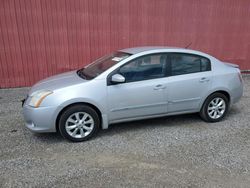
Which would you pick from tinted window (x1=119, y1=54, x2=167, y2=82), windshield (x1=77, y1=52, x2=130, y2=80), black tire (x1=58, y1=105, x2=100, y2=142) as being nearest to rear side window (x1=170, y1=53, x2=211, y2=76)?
tinted window (x1=119, y1=54, x2=167, y2=82)

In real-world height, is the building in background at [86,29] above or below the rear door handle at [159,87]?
above

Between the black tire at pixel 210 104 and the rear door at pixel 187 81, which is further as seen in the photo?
the black tire at pixel 210 104

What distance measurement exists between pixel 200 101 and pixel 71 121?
2396 mm

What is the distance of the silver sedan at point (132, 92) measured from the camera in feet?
10.8

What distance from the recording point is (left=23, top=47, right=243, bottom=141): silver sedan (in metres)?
3.31

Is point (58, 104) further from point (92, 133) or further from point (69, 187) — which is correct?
point (69, 187)

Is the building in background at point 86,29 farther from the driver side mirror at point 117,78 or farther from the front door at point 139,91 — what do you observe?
the driver side mirror at point 117,78

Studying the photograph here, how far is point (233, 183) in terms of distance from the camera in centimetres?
253

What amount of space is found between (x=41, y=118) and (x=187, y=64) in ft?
8.87

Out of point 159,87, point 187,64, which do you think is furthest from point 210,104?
point 159,87

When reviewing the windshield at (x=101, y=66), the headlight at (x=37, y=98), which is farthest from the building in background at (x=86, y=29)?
the headlight at (x=37, y=98)

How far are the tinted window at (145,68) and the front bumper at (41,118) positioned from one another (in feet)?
4.27

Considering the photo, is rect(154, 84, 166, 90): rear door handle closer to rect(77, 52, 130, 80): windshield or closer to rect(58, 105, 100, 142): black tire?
rect(77, 52, 130, 80): windshield

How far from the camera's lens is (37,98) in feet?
10.8
